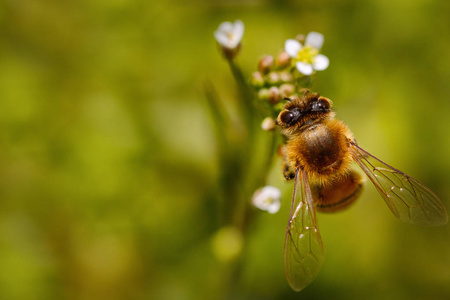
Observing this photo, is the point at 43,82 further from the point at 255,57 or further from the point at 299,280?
the point at 299,280

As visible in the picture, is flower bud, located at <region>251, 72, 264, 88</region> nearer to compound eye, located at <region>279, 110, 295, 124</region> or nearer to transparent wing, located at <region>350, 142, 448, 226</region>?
compound eye, located at <region>279, 110, 295, 124</region>

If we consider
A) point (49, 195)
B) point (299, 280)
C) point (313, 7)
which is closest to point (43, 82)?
point (49, 195)

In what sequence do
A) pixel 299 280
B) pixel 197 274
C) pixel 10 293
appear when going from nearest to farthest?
pixel 299 280
pixel 10 293
pixel 197 274

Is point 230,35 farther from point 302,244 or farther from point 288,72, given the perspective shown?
point 302,244

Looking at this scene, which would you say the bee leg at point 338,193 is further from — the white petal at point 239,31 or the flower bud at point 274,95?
the white petal at point 239,31

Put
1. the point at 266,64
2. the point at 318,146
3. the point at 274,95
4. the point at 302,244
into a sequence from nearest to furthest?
1. the point at 302,244
2. the point at 318,146
3. the point at 274,95
4. the point at 266,64

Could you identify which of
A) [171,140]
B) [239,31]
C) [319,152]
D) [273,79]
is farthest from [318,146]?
[171,140]

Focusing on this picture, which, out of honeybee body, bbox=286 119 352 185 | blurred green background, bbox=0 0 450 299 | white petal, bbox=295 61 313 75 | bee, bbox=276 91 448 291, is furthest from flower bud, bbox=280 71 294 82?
blurred green background, bbox=0 0 450 299
